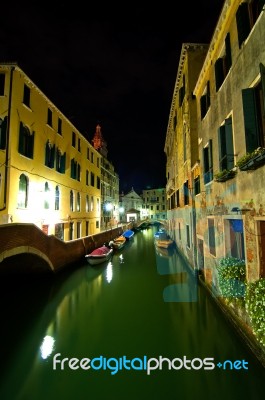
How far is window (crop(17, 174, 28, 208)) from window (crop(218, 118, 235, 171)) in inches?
442

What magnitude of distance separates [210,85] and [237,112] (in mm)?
3648

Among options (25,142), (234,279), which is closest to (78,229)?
(25,142)

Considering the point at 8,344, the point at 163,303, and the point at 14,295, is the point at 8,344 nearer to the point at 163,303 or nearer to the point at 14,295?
the point at 14,295

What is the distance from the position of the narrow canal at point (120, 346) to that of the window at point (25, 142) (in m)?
8.05

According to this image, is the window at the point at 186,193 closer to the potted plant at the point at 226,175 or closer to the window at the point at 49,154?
the potted plant at the point at 226,175

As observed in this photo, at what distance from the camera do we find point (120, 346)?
7215 mm

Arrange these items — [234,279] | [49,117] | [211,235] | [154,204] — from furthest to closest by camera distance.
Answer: [154,204] → [49,117] → [211,235] → [234,279]

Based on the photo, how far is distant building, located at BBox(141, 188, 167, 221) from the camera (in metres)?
78.6

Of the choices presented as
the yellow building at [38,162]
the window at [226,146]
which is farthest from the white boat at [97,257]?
the window at [226,146]

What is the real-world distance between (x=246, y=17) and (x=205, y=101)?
14.9ft

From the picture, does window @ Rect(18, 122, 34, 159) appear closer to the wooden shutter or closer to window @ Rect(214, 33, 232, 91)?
window @ Rect(214, 33, 232, 91)

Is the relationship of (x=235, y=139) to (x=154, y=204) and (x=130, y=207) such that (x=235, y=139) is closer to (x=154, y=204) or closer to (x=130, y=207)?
(x=130, y=207)

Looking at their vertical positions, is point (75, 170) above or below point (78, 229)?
above

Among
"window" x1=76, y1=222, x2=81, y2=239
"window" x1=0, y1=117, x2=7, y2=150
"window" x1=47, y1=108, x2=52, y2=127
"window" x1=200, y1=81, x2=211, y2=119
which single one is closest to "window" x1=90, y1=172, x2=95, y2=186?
"window" x1=76, y1=222, x2=81, y2=239
